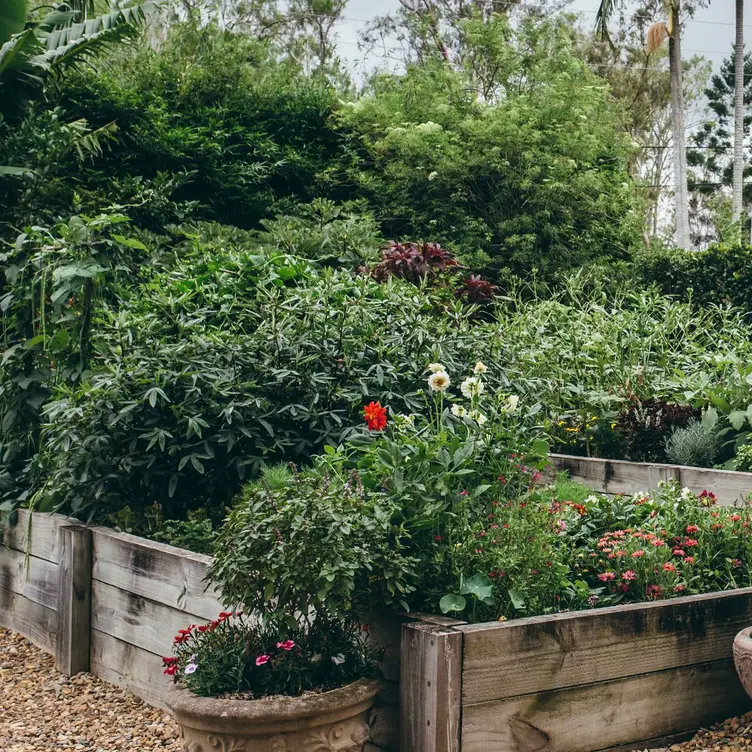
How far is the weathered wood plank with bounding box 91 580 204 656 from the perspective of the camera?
3.25m

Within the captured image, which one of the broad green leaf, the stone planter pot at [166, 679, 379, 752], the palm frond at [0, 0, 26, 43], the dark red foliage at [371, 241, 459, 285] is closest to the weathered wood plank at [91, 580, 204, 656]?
the stone planter pot at [166, 679, 379, 752]

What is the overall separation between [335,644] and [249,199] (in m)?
9.45

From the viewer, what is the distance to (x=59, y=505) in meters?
4.25

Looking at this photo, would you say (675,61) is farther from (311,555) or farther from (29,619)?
(311,555)

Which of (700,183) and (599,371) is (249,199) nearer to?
(599,371)

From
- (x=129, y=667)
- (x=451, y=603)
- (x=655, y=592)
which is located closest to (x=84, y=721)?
(x=129, y=667)

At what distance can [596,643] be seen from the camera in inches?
100

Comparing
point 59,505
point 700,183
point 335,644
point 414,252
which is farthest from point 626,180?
point 700,183

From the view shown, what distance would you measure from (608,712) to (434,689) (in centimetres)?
64

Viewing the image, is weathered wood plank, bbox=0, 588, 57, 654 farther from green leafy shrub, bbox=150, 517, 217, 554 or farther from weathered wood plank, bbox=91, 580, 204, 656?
green leafy shrub, bbox=150, 517, 217, 554

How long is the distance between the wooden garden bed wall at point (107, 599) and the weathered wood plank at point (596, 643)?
104 centimetres

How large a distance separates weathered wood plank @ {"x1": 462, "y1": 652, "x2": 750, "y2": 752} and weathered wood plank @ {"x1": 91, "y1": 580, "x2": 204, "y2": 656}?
47.0 inches

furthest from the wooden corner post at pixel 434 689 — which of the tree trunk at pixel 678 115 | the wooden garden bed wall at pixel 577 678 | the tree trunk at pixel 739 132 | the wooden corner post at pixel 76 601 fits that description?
the tree trunk at pixel 739 132

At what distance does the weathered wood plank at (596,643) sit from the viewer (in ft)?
7.70
